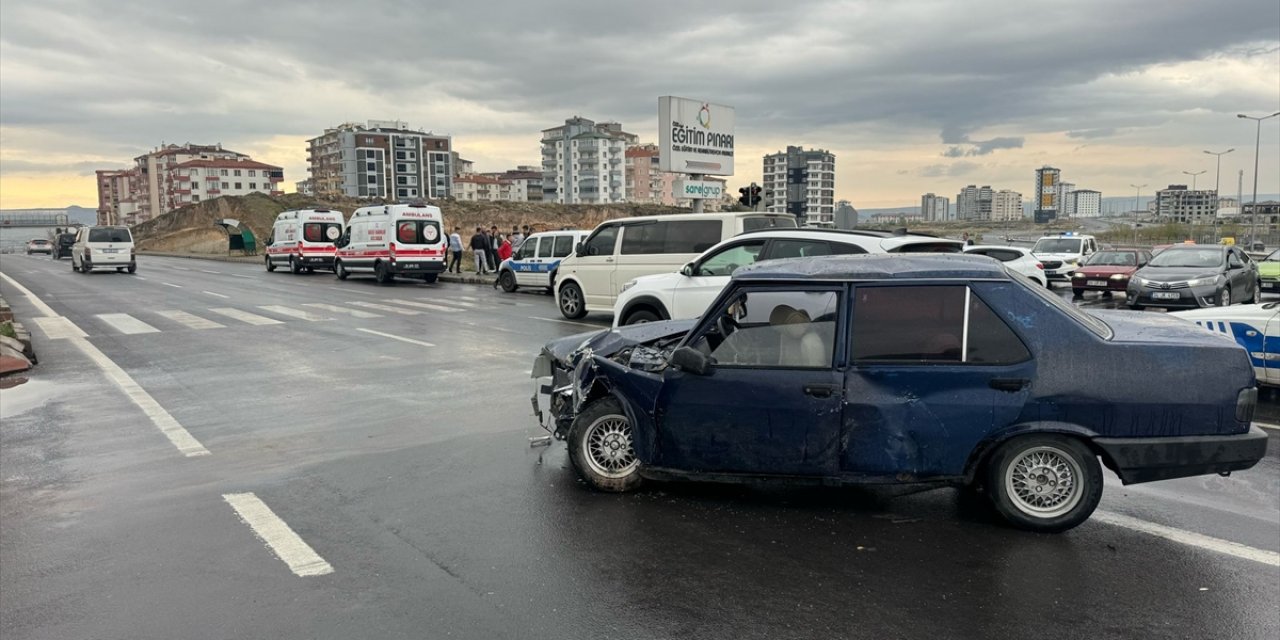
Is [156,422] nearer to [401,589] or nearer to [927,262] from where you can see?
[401,589]

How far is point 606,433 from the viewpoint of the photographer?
219 inches

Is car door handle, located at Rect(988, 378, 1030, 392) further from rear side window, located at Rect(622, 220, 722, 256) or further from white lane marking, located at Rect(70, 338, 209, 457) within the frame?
rear side window, located at Rect(622, 220, 722, 256)

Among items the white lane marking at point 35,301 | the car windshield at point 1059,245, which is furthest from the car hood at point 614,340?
the car windshield at point 1059,245

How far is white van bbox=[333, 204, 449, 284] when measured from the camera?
88.8ft

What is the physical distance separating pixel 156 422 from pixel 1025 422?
7.52 m

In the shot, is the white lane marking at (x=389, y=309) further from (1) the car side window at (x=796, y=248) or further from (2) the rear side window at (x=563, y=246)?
(1) the car side window at (x=796, y=248)

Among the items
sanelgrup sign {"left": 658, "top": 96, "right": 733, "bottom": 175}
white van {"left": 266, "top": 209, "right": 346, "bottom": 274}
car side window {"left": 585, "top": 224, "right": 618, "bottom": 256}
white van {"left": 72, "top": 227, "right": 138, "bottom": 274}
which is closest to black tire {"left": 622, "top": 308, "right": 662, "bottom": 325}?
car side window {"left": 585, "top": 224, "right": 618, "bottom": 256}

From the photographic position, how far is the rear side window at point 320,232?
33812 millimetres

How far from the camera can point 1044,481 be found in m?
4.73

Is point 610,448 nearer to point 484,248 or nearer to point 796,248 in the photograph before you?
point 796,248

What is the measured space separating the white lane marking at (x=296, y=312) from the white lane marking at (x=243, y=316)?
56cm

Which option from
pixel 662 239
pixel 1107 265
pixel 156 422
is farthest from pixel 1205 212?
pixel 156 422

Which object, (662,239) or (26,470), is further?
(662,239)

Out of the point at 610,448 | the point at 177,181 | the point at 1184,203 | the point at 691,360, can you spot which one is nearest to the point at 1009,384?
the point at 691,360
